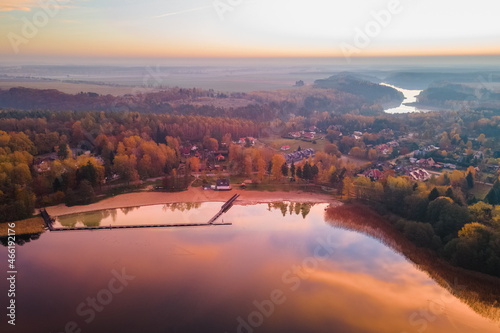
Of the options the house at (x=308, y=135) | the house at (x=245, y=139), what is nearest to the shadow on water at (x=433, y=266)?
the house at (x=245, y=139)

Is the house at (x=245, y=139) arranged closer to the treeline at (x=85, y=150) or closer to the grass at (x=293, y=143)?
the treeline at (x=85, y=150)

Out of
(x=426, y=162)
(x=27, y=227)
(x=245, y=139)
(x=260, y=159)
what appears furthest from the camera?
(x=245, y=139)

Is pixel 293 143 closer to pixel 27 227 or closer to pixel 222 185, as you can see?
pixel 222 185

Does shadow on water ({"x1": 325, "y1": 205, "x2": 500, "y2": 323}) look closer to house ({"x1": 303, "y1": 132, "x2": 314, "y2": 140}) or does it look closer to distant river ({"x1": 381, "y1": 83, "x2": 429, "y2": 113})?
house ({"x1": 303, "y1": 132, "x2": 314, "y2": 140})

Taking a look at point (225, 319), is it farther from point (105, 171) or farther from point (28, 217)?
point (105, 171)

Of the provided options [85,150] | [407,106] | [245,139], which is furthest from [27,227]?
[407,106]
